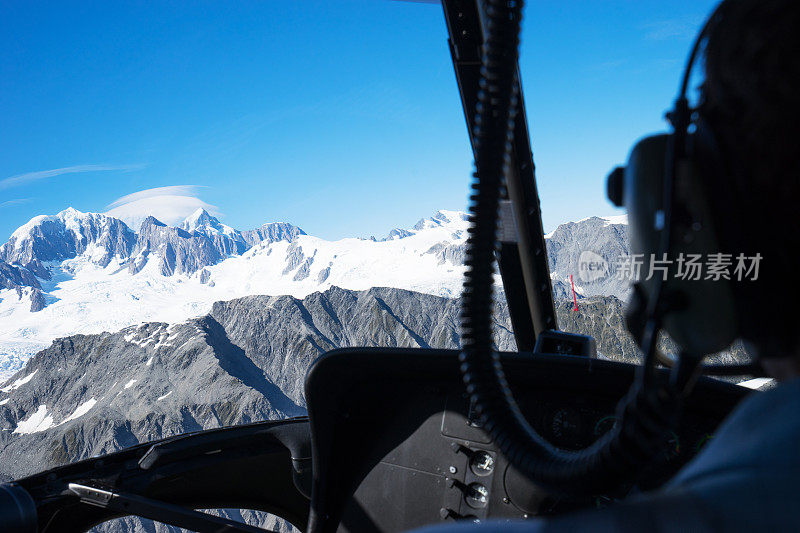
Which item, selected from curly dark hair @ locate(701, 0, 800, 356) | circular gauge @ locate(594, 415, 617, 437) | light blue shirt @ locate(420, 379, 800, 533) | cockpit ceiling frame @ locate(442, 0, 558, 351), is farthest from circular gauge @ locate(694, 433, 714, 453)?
light blue shirt @ locate(420, 379, 800, 533)

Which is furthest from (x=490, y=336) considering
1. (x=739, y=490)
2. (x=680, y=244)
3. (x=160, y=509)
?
(x=160, y=509)

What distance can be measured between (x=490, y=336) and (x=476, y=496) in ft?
3.40

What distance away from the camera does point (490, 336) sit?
1104 mm

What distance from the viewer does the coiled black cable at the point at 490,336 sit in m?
0.77

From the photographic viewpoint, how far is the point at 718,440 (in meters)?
0.39

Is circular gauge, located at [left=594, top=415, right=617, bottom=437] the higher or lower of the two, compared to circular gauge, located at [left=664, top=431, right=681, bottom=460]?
higher

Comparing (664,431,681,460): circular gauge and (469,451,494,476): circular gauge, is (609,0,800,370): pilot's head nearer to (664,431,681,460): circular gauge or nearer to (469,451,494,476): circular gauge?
(664,431,681,460): circular gauge

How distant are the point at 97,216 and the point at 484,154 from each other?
100 metres

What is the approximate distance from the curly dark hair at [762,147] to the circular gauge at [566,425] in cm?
141

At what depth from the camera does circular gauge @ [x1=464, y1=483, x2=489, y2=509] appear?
6.10ft

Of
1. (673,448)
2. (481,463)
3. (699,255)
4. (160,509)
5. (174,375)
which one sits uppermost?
(699,255)

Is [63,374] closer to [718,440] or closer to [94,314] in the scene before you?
[94,314]

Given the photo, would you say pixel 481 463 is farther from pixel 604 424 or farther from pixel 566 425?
pixel 604 424

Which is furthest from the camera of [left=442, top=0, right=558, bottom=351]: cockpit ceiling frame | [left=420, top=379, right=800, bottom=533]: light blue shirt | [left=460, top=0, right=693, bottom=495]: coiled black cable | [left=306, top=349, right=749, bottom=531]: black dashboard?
[left=306, top=349, right=749, bottom=531]: black dashboard
